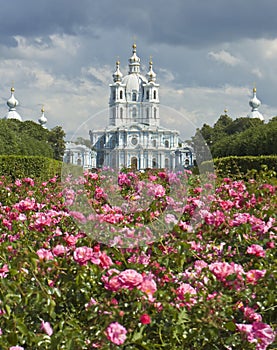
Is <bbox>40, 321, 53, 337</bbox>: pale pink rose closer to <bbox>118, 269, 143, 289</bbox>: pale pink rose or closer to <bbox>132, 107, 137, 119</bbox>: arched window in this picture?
<bbox>118, 269, 143, 289</bbox>: pale pink rose

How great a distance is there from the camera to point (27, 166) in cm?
1341

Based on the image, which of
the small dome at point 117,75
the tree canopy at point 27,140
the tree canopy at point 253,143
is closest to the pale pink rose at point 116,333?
the small dome at point 117,75

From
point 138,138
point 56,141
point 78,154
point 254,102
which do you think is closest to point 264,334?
point 138,138

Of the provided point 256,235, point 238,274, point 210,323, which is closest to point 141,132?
point 256,235

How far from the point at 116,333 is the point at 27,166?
39.2ft

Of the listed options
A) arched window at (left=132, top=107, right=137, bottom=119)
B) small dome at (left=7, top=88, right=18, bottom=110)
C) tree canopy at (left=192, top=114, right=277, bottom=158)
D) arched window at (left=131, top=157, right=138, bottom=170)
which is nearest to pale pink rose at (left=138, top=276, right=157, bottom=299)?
arched window at (left=132, top=107, right=137, bottom=119)

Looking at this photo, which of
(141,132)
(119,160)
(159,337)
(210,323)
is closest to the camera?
(210,323)

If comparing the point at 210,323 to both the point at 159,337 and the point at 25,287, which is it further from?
the point at 25,287

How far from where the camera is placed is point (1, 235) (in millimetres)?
3236

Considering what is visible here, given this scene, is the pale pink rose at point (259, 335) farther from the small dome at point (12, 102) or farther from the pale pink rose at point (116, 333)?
the small dome at point (12, 102)

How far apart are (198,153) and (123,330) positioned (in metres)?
1.97

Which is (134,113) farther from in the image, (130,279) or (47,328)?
(47,328)

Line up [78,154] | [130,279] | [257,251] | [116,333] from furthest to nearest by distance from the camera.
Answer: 1. [78,154]
2. [257,251]
3. [130,279]
4. [116,333]

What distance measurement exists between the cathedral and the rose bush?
64 centimetres
